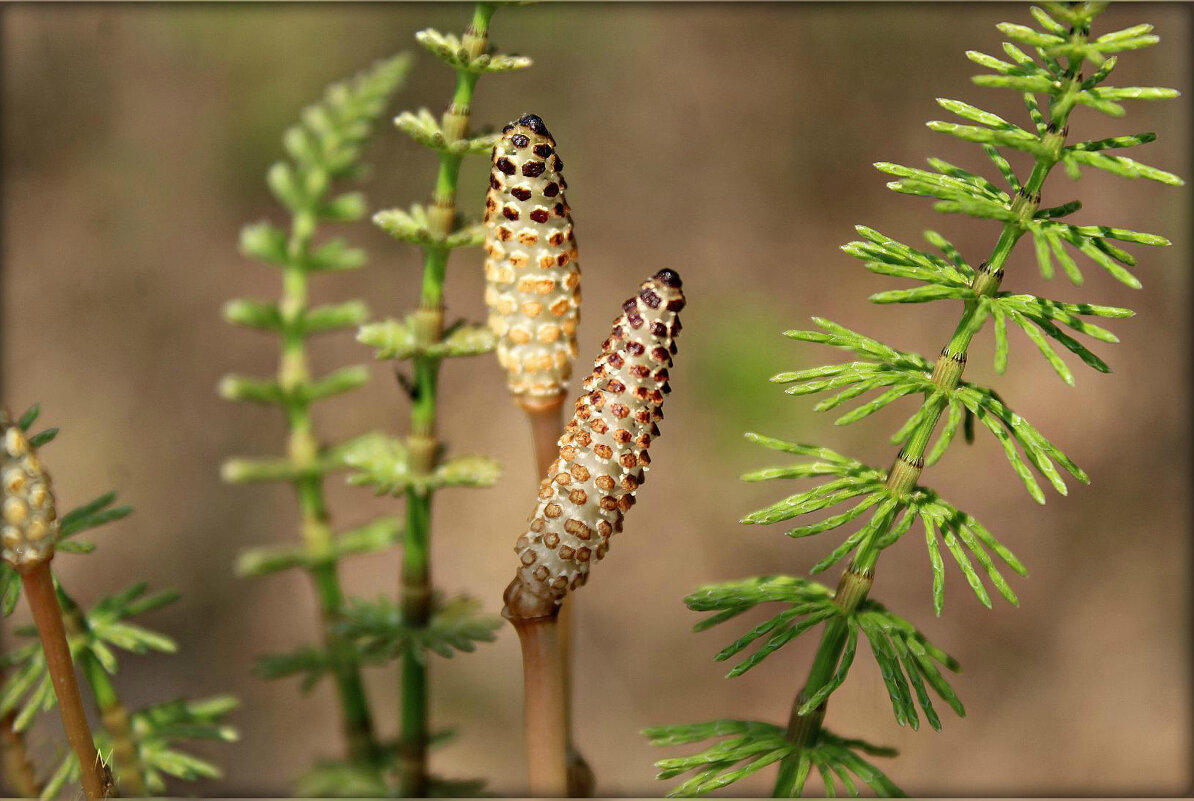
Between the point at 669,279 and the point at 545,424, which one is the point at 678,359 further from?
the point at 669,279

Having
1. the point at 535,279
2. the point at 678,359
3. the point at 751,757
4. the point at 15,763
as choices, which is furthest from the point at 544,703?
the point at 678,359

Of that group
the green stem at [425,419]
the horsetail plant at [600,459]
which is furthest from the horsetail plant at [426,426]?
the horsetail plant at [600,459]

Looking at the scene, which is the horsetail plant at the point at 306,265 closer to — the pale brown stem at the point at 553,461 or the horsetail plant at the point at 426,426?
the horsetail plant at the point at 426,426

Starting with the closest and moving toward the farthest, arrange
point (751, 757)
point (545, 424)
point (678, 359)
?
1. point (751, 757)
2. point (545, 424)
3. point (678, 359)

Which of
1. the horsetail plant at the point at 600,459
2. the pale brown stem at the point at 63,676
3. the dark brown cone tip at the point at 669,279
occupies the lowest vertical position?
the pale brown stem at the point at 63,676

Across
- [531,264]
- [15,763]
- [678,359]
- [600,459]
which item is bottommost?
[678,359]

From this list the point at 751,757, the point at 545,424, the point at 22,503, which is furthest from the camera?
the point at 545,424

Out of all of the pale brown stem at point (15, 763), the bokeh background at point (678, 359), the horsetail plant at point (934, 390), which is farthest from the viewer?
the bokeh background at point (678, 359)
